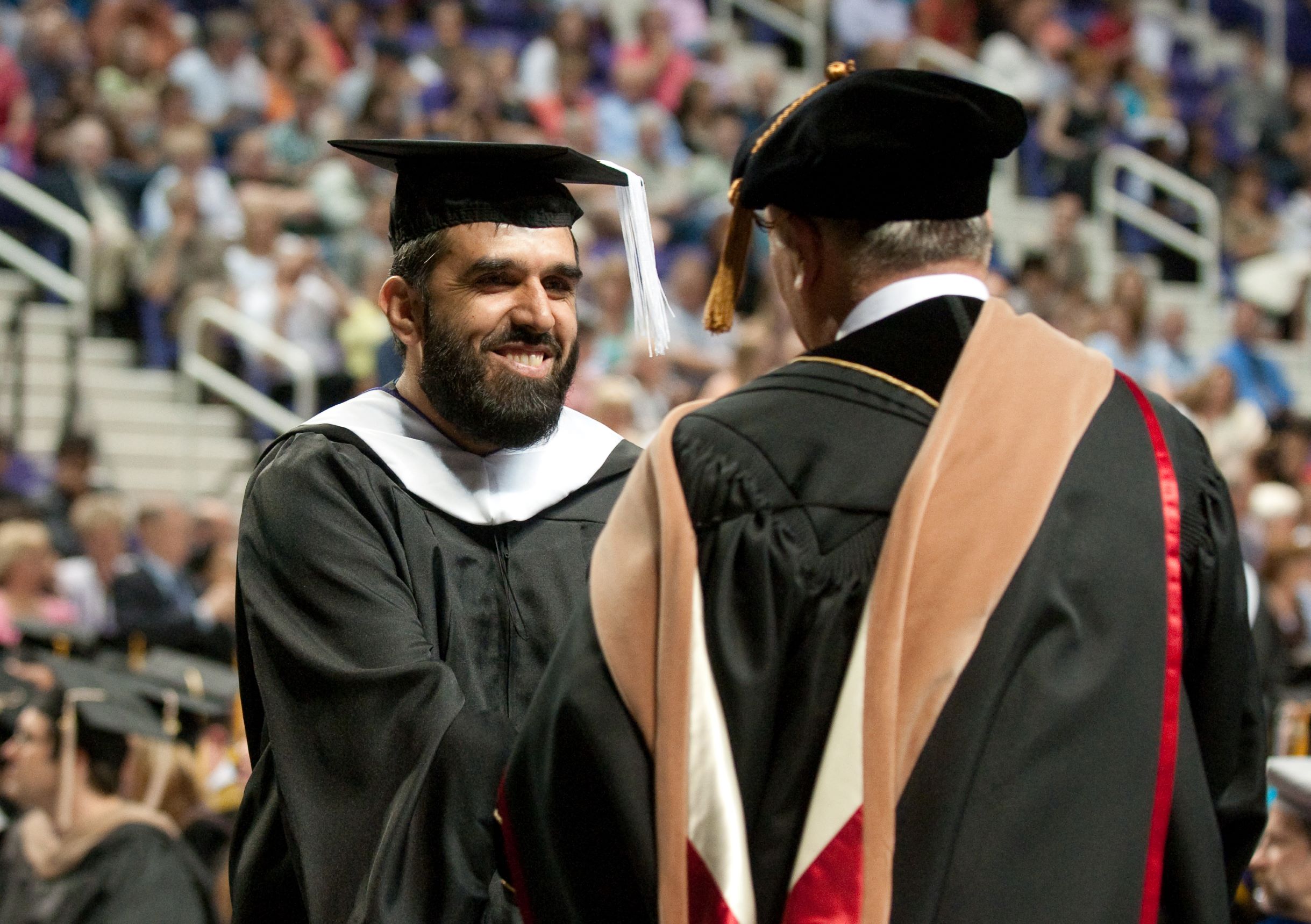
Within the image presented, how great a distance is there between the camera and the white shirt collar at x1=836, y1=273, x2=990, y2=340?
90.1 inches

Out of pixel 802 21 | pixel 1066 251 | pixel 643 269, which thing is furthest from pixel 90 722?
pixel 802 21

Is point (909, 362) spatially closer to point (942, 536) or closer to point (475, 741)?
point (942, 536)

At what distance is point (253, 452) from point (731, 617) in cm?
730

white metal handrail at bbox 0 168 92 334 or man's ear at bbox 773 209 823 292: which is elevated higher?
man's ear at bbox 773 209 823 292

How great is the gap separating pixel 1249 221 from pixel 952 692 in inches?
479

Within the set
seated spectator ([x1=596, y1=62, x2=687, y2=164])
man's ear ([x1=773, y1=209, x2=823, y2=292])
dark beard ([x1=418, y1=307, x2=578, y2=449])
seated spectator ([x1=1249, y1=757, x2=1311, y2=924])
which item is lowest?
seated spectator ([x1=1249, y1=757, x2=1311, y2=924])

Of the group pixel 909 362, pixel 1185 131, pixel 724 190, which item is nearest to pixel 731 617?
pixel 909 362

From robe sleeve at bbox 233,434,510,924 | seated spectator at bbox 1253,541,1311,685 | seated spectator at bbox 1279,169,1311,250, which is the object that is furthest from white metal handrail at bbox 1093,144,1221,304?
robe sleeve at bbox 233,434,510,924

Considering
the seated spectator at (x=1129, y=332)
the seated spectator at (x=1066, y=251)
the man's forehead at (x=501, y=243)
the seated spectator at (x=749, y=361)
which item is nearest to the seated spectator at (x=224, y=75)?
the seated spectator at (x=749, y=361)

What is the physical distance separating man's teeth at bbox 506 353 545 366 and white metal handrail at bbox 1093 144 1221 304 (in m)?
10.7

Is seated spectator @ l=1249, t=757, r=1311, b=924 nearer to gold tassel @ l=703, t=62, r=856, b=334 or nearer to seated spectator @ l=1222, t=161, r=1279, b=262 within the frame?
gold tassel @ l=703, t=62, r=856, b=334

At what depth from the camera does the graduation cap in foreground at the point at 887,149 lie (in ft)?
7.41

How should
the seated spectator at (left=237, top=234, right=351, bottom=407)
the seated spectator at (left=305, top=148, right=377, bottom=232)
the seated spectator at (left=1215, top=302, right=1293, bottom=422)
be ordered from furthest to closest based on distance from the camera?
the seated spectator at (left=1215, top=302, right=1293, bottom=422) → the seated spectator at (left=305, top=148, right=377, bottom=232) → the seated spectator at (left=237, top=234, right=351, bottom=407)

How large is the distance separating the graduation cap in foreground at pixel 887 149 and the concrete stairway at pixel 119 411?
7385 mm
